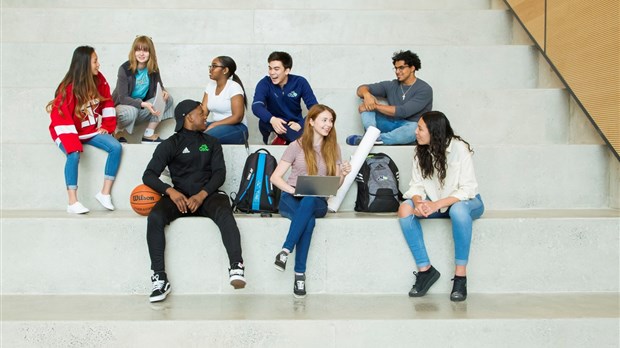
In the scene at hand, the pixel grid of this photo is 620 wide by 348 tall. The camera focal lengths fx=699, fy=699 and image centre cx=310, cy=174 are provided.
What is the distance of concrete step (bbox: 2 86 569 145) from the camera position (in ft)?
17.4

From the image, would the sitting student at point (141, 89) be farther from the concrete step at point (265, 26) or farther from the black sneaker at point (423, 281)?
the black sneaker at point (423, 281)

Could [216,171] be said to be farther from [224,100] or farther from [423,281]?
[423,281]

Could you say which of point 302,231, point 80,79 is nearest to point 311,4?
point 80,79

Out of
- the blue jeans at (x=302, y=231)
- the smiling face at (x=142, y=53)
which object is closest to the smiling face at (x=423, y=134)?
the blue jeans at (x=302, y=231)

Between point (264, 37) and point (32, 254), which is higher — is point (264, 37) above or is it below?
above

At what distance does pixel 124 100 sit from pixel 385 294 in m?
2.57

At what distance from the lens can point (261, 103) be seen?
5195mm

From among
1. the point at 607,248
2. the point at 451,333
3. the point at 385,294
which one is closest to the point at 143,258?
the point at 385,294

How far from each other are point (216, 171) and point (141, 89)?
55.5 inches

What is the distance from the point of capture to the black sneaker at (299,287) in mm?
4016

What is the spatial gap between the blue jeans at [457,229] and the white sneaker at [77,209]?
6.61 feet

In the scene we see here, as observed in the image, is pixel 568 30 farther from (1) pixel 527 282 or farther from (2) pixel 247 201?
(2) pixel 247 201

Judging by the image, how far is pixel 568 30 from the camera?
17.9ft

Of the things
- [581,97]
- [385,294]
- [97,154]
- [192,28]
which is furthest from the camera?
[192,28]
